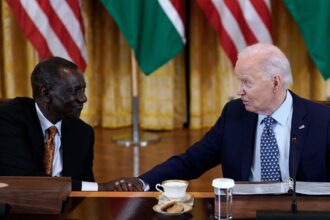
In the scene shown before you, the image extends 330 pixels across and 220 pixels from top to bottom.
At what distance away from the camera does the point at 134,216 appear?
1.97 m

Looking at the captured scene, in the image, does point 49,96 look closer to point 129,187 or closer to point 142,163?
point 129,187

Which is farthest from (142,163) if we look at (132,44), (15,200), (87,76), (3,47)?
(15,200)

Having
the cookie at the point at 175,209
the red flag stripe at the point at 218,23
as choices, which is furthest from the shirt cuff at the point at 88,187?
the red flag stripe at the point at 218,23

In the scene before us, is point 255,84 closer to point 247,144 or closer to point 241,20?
point 247,144

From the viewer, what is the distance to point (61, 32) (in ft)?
16.3

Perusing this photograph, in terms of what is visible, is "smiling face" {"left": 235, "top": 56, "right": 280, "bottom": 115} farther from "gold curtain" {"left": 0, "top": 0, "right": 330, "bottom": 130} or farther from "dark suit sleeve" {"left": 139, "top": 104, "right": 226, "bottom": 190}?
"gold curtain" {"left": 0, "top": 0, "right": 330, "bottom": 130}

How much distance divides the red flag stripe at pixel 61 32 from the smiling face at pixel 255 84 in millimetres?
2656

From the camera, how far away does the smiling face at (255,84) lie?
2535mm

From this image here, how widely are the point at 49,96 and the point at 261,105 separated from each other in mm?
890

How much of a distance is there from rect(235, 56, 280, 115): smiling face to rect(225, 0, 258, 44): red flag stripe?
8.18ft

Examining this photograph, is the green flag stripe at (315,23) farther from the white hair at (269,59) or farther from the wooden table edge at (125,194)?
the wooden table edge at (125,194)

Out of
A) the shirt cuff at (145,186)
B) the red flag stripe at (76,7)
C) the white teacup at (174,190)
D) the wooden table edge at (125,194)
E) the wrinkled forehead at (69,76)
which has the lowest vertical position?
the shirt cuff at (145,186)

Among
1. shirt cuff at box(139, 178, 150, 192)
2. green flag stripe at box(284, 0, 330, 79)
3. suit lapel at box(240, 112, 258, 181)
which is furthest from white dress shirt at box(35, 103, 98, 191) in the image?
green flag stripe at box(284, 0, 330, 79)

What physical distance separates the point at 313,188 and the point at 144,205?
0.54 metres
